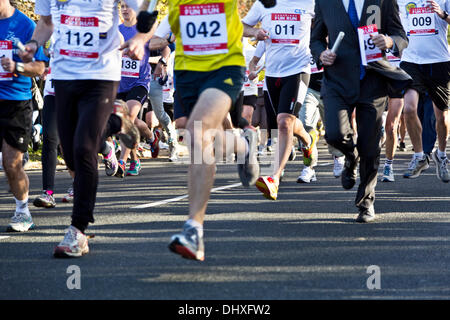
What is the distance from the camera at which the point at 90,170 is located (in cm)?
599

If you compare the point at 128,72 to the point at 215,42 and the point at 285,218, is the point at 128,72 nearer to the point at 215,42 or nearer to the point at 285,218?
the point at 285,218

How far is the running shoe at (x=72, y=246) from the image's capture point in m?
5.80

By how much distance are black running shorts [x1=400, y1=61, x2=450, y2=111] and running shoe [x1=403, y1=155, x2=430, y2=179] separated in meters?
0.82

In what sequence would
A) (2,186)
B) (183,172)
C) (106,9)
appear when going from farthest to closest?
1. (183,172)
2. (2,186)
3. (106,9)

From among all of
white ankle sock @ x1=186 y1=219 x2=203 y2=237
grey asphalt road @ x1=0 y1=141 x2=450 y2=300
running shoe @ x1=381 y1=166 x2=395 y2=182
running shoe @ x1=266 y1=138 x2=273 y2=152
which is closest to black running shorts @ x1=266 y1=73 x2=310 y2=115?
grey asphalt road @ x1=0 y1=141 x2=450 y2=300

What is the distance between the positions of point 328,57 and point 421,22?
4078 mm

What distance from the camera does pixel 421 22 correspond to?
11.0 metres

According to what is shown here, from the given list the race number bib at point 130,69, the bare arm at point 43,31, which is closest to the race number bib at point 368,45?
the bare arm at point 43,31

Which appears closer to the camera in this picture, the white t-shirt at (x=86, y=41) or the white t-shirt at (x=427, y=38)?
the white t-shirt at (x=86, y=41)

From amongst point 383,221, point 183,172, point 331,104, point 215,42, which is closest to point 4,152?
point 215,42

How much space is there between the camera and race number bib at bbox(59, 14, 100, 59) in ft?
20.0

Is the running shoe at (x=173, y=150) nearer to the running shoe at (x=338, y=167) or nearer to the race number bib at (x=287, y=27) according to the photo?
the running shoe at (x=338, y=167)

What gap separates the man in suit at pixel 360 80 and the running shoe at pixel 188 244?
2797 millimetres

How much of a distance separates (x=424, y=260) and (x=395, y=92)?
7.27 feet
